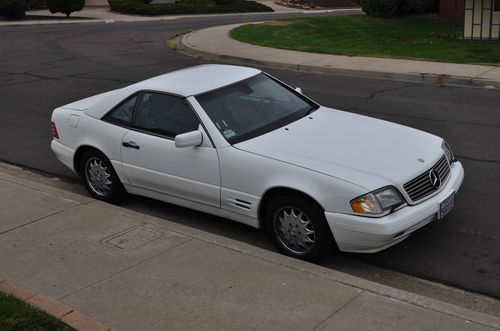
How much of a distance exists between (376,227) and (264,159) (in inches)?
42.3

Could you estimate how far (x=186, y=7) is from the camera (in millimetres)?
41125

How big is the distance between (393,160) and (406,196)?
0.37 m

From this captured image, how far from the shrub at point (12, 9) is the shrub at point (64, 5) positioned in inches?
90.4

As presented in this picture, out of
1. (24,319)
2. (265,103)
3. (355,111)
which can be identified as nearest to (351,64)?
(355,111)

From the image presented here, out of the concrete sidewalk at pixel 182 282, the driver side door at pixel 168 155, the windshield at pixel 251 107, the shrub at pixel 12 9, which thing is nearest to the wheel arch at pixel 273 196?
the concrete sidewalk at pixel 182 282

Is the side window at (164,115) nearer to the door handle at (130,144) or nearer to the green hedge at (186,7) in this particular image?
the door handle at (130,144)

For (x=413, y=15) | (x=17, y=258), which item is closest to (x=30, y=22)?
(x=413, y=15)

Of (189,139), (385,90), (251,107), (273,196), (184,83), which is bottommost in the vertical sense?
(385,90)

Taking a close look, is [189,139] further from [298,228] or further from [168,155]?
[298,228]

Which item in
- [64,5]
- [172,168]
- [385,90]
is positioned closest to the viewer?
[172,168]

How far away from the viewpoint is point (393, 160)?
16.3 ft

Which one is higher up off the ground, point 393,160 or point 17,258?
point 393,160

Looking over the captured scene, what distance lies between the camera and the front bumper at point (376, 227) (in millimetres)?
4586

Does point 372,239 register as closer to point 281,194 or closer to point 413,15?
point 281,194
